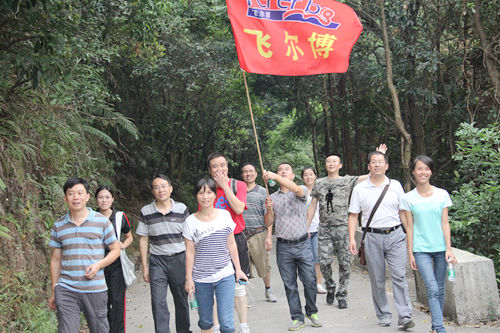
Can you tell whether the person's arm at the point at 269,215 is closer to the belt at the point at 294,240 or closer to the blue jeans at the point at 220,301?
the belt at the point at 294,240

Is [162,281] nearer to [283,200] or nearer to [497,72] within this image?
[283,200]

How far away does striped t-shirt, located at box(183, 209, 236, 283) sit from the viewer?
5223 mm

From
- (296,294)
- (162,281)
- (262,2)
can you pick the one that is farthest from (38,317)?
(262,2)

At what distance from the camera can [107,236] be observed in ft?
16.3

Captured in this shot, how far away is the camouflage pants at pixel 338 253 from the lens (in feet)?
24.5

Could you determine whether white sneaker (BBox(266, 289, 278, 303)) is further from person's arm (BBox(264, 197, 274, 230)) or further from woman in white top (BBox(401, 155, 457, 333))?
woman in white top (BBox(401, 155, 457, 333))

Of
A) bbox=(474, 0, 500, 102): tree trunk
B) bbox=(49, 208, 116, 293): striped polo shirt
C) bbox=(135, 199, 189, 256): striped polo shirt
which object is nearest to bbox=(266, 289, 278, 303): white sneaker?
bbox=(135, 199, 189, 256): striped polo shirt

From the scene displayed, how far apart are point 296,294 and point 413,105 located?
834 cm

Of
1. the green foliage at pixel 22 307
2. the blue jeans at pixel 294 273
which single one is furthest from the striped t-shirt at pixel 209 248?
the green foliage at pixel 22 307

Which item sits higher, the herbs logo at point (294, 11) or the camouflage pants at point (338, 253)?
the herbs logo at point (294, 11)

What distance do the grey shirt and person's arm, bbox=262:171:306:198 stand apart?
7cm

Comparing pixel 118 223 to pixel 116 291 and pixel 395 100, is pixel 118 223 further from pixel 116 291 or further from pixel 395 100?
pixel 395 100

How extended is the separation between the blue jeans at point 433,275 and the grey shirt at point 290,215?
4.64 ft

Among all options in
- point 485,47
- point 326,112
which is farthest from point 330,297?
point 326,112
